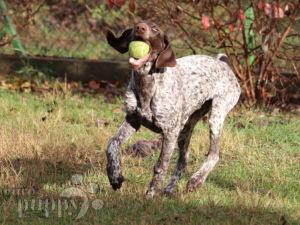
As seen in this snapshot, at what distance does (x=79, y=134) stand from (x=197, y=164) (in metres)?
1.34

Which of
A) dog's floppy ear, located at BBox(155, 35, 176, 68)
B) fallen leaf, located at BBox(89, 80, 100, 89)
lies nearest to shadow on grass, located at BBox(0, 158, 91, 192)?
dog's floppy ear, located at BBox(155, 35, 176, 68)

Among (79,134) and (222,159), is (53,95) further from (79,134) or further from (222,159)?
(222,159)

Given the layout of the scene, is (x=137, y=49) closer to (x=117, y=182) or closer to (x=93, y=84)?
(x=117, y=182)

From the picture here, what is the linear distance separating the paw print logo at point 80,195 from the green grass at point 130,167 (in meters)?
0.03

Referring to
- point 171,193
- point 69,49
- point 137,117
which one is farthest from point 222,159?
point 69,49

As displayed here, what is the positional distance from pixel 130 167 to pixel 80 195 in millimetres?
985

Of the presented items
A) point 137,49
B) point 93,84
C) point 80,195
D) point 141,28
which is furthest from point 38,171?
point 93,84

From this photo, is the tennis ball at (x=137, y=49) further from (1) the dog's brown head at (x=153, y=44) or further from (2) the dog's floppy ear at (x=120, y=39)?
(2) the dog's floppy ear at (x=120, y=39)

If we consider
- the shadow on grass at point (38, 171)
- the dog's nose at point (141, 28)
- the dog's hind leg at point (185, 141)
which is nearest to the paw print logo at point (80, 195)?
the shadow on grass at point (38, 171)

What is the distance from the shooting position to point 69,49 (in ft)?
32.5

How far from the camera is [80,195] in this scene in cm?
377

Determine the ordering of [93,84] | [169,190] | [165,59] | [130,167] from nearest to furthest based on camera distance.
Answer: [165,59]
[169,190]
[130,167]
[93,84]

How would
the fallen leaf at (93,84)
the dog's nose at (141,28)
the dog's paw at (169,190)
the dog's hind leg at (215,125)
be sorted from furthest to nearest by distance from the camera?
the fallen leaf at (93,84), the dog's hind leg at (215,125), the dog's paw at (169,190), the dog's nose at (141,28)

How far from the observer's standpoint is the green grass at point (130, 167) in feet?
11.2
